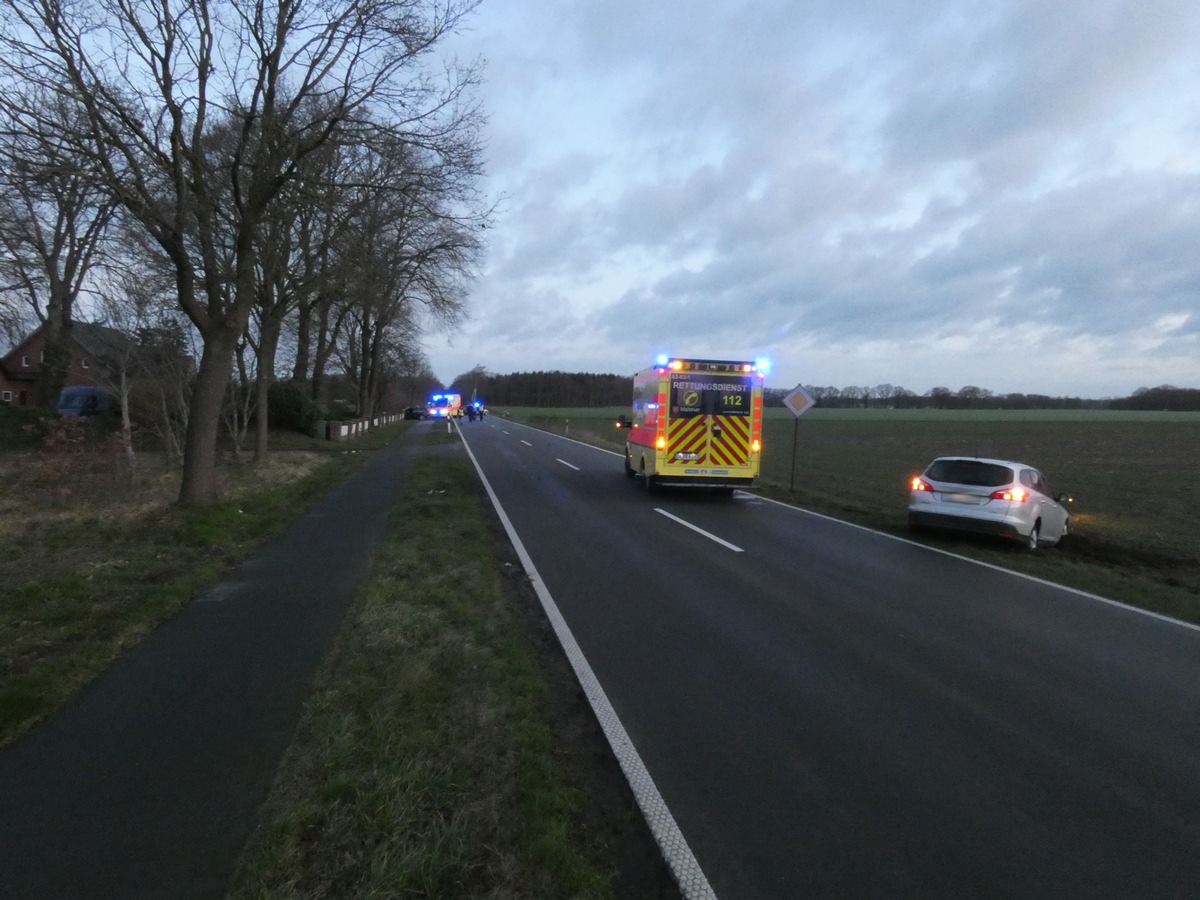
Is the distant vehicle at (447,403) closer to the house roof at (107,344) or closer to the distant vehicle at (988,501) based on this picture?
the house roof at (107,344)

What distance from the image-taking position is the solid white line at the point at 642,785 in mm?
3566

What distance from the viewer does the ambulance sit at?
17.8 meters

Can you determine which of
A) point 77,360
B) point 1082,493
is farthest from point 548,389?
point 1082,493

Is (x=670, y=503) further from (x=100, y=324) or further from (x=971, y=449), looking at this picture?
(x=971, y=449)

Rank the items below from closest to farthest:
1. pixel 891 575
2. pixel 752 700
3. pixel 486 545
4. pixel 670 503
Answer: pixel 752 700 → pixel 891 575 → pixel 486 545 → pixel 670 503

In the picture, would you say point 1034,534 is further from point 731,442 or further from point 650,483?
point 650,483

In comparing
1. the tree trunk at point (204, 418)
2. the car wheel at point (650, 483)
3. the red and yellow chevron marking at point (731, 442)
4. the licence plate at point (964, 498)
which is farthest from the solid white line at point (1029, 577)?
the tree trunk at point (204, 418)

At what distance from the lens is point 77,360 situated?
2827 cm

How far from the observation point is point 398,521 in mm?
13523

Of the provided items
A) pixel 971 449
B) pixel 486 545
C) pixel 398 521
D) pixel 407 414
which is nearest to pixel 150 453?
pixel 398 521

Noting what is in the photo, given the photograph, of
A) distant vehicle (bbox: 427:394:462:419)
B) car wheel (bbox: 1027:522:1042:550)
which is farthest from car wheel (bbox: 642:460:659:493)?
distant vehicle (bbox: 427:394:462:419)

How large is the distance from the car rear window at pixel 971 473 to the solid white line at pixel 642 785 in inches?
320

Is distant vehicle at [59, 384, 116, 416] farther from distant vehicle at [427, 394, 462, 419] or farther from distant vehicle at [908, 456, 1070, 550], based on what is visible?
distant vehicle at [427, 394, 462, 419]

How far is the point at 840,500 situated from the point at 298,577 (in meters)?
13.8
